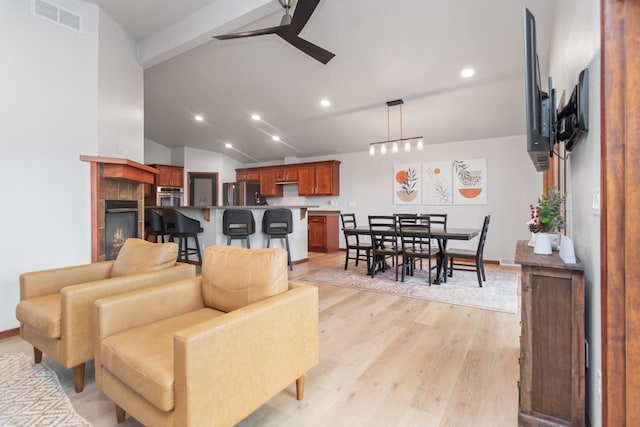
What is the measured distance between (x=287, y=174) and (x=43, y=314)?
6.16 metres

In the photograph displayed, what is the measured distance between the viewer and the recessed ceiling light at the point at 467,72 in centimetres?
381

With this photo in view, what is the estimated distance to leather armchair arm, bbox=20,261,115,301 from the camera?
80.0 inches

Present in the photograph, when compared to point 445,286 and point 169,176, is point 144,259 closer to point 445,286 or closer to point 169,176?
point 445,286

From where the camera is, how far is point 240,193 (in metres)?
8.04

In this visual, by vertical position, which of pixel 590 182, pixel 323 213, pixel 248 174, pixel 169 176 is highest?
pixel 248 174

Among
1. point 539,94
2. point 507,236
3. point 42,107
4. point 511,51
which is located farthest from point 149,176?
point 507,236

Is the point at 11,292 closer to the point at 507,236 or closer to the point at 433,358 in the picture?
the point at 433,358

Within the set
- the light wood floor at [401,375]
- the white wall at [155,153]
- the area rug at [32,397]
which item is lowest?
the light wood floor at [401,375]

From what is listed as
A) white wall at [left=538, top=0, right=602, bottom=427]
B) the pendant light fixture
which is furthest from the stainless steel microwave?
white wall at [left=538, top=0, right=602, bottom=427]

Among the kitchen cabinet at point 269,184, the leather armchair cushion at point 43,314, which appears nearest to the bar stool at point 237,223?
the leather armchair cushion at point 43,314

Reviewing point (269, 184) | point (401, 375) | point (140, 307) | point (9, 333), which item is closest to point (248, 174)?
point (269, 184)

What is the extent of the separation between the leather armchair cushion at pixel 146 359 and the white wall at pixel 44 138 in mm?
1971

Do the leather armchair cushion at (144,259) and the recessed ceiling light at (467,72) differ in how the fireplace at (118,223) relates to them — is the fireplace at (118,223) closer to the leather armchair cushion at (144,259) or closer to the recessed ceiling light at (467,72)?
the leather armchair cushion at (144,259)

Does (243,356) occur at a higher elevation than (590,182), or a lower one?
lower
